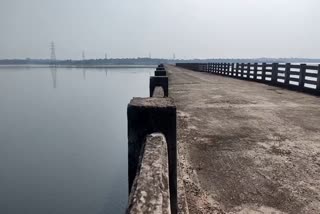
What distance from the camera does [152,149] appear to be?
74.9 inches

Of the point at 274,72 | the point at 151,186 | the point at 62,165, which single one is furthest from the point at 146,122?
the point at 274,72

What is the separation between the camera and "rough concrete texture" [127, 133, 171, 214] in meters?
1.21

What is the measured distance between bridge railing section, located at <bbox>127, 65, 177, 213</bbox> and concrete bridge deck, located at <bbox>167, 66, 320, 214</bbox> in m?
0.93

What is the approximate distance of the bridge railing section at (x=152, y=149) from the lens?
4.53ft

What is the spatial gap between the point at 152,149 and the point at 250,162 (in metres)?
2.64

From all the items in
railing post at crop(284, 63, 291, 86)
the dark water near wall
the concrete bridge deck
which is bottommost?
the dark water near wall

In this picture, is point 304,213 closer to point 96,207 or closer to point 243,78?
point 96,207

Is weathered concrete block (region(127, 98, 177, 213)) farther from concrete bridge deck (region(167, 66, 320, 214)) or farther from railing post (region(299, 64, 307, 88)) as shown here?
railing post (region(299, 64, 307, 88))

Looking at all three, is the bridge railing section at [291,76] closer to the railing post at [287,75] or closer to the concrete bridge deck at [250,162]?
the railing post at [287,75]

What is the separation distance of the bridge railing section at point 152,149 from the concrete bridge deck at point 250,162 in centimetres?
93

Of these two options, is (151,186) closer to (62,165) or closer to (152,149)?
(152,149)

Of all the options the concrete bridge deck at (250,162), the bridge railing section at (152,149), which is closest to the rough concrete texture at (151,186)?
the bridge railing section at (152,149)

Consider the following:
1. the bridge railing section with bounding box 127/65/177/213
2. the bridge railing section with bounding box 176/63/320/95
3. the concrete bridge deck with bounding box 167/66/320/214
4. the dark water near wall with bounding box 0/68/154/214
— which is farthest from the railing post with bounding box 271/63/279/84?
the bridge railing section with bounding box 127/65/177/213

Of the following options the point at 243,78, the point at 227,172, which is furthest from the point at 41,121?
the point at 227,172
